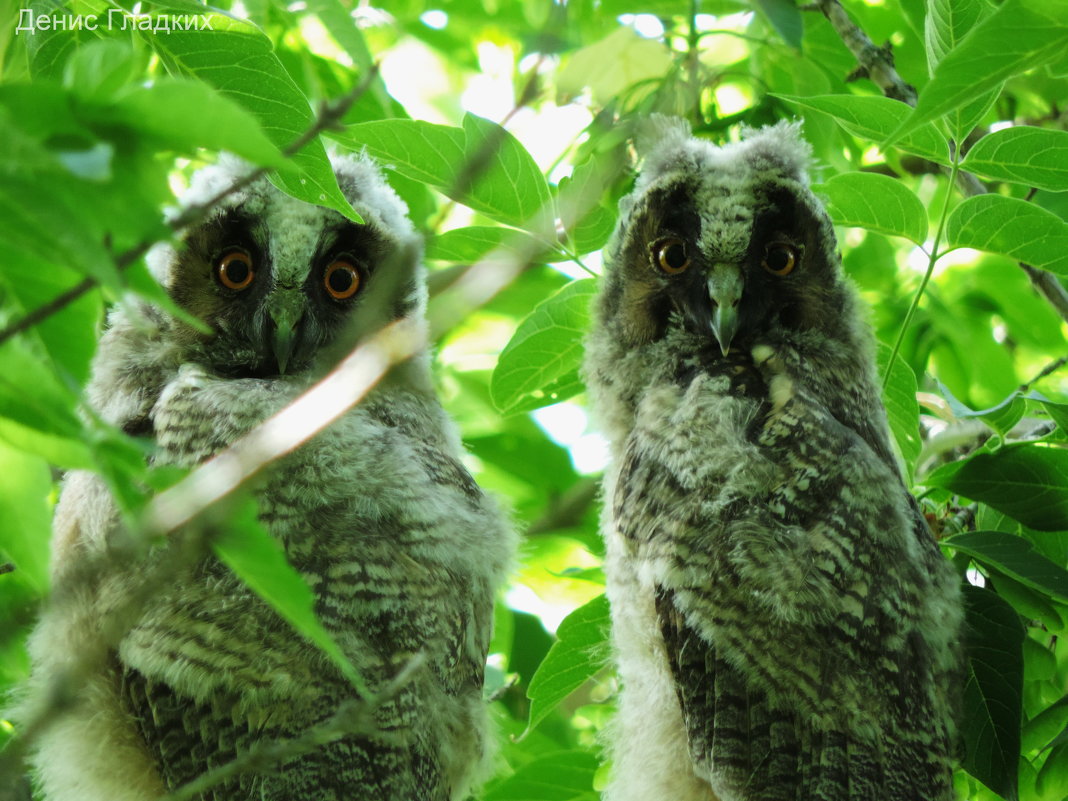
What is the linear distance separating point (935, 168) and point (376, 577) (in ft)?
8.98

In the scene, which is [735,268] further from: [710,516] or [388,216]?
[388,216]

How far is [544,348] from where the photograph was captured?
3146 millimetres

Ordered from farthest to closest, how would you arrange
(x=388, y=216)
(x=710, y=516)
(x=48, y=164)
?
1. (x=388, y=216)
2. (x=710, y=516)
3. (x=48, y=164)

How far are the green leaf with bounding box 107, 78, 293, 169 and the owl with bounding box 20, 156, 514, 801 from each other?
1.08m

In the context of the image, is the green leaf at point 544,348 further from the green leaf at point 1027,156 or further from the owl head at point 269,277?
the green leaf at point 1027,156

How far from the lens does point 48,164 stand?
103 cm

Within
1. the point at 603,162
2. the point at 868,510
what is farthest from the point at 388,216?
the point at 868,510

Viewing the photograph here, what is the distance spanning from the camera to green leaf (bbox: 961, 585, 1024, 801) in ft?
8.03

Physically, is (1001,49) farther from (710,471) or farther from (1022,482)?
(1022,482)

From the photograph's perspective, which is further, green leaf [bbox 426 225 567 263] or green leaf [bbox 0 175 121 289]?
green leaf [bbox 426 225 567 263]

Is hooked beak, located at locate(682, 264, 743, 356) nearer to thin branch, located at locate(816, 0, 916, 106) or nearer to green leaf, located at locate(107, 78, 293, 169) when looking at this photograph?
thin branch, located at locate(816, 0, 916, 106)

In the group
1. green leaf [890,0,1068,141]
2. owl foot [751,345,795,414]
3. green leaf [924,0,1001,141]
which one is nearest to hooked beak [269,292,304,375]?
owl foot [751,345,795,414]

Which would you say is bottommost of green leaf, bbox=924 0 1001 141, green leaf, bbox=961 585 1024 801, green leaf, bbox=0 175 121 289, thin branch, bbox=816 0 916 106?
green leaf, bbox=961 585 1024 801

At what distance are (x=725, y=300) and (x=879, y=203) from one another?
0.42 m
